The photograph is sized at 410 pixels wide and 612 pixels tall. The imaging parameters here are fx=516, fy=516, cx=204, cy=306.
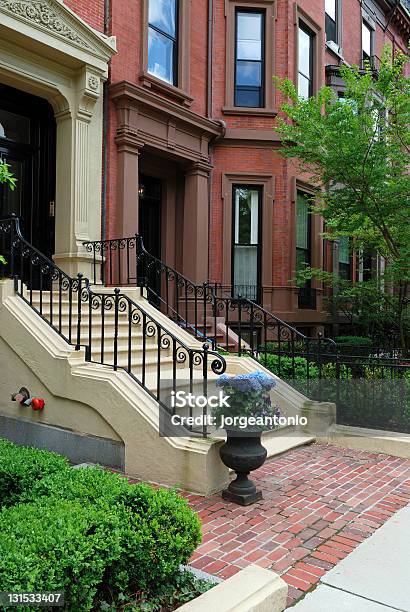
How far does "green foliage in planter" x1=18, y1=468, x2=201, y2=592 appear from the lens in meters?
2.86

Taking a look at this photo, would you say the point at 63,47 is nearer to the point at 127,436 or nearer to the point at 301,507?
the point at 127,436

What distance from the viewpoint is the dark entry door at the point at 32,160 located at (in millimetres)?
9055

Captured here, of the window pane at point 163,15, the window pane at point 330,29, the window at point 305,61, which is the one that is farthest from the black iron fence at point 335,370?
the window pane at point 330,29

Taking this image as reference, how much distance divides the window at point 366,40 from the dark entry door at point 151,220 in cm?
968

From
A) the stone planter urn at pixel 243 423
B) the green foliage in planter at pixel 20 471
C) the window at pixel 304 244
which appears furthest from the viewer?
the window at pixel 304 244

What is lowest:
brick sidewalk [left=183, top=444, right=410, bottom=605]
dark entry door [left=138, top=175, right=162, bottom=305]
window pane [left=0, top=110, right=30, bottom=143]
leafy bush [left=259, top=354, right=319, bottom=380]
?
brick sidewalk [left=183, top=444, right=410, bottom=605]

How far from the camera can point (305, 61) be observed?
1316 cm

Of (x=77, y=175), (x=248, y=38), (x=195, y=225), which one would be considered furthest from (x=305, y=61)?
(x=77, y=175)

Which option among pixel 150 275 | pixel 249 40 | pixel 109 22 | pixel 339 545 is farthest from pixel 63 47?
pixel 339 545

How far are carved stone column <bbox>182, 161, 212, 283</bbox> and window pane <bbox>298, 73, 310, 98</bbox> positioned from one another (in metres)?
3.60

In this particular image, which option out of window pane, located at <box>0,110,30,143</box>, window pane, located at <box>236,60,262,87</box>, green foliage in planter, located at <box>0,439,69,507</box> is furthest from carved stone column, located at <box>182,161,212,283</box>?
green foliage in planter, located at <box>0,439,69,507</box>

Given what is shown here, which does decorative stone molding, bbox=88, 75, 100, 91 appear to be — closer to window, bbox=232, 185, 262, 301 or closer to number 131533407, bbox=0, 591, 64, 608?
window, bbox=232, 185, 262, 301

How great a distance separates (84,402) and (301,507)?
2.56m

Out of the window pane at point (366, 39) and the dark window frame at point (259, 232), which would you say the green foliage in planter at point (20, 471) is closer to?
the dark window frame at point (259, 232)
